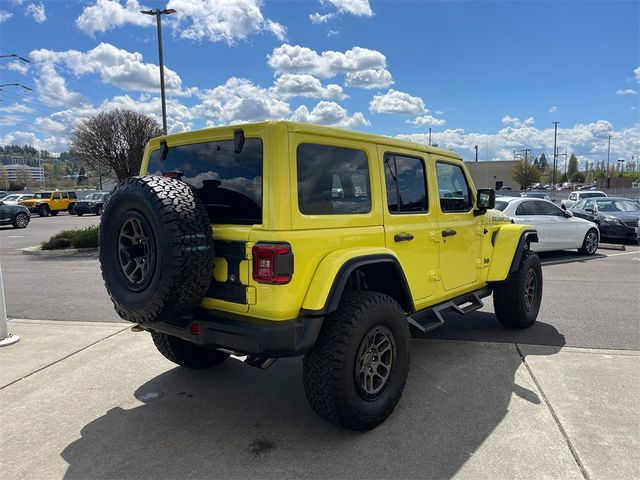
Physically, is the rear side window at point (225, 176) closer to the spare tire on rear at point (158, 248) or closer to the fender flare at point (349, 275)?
the spare tire on rear at point (158, 248)

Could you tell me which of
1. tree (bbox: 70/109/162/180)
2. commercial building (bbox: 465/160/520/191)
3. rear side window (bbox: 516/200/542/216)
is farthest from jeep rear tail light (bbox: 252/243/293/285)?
commercial building (bbox: 465/160/520/191)

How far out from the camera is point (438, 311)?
4.18 m

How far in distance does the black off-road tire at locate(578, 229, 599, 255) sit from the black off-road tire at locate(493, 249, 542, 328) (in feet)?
22.6

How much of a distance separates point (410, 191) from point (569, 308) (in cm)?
380

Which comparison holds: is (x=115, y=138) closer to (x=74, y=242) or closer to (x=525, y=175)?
(x=74, y=242)

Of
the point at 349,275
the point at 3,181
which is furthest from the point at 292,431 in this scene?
the point at 3,181

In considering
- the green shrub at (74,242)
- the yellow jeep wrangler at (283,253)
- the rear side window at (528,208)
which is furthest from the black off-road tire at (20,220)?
the yellow jeep wrangler at (283,253)

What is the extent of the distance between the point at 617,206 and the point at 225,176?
602 inches

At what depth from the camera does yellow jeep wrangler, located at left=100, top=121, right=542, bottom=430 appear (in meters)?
2.81

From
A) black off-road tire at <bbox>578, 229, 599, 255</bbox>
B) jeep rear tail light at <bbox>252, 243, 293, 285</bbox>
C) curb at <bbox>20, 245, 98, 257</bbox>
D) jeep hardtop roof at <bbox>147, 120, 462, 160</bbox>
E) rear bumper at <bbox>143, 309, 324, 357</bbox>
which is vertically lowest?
curb at <bbox>20, 245, 98, 257</bbox>

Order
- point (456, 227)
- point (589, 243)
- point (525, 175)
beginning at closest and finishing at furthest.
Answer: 1. point (456, 227)
2. point (589, 243)
3. point (525, 175)

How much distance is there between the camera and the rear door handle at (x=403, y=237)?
141 inches

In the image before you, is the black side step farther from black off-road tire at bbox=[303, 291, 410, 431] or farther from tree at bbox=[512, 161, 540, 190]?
tree at bbox=[512, 161, 540, 190]

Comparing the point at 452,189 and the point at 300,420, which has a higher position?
the point at 452,189
